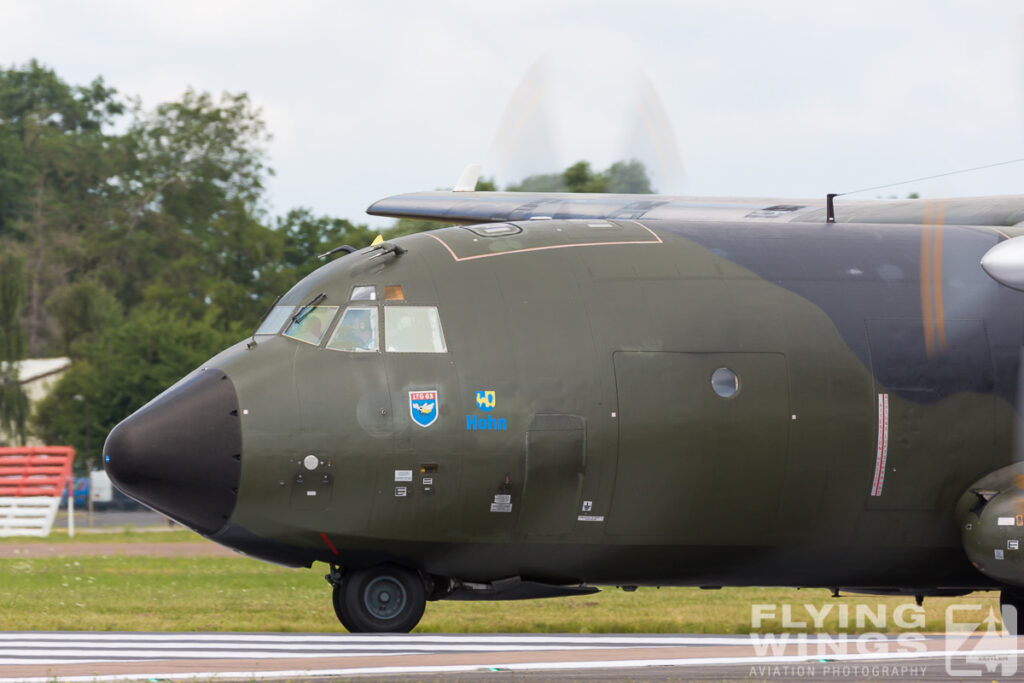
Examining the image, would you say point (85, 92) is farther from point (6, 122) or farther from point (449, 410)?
point (449, 410)

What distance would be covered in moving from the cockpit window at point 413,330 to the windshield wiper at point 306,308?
82cm

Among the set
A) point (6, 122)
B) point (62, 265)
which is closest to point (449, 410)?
point (62, 265)

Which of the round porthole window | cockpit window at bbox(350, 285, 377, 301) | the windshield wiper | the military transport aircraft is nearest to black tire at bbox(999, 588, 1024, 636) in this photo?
the military transport aircraft

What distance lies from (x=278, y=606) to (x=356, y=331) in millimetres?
8301

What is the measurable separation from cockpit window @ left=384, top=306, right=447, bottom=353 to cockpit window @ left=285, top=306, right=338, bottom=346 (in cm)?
67

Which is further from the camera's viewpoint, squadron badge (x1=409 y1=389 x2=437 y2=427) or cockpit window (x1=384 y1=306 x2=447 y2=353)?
cockpit window (x1=384 y1=306 x2=447 y2=353)

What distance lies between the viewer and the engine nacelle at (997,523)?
16359 millimetres

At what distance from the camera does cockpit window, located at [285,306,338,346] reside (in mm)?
16500

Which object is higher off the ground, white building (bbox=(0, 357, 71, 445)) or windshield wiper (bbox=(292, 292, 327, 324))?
white building (bbox=(0, 357, 71, 445))

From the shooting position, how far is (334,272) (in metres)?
17.1

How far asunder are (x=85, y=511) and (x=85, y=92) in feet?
185

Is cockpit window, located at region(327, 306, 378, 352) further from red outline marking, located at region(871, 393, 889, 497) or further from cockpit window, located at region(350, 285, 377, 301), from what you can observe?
red outline marking, located at region(871, 393, 889, 497)

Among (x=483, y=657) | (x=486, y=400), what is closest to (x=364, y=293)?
(x=486, y=400)

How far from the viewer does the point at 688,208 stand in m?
22.4
